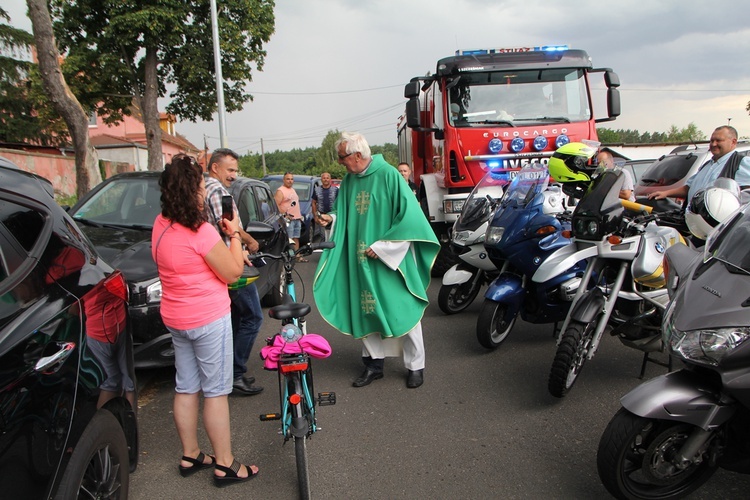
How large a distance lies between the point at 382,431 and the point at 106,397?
6.11 ft

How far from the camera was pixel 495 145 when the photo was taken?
7.95 meters

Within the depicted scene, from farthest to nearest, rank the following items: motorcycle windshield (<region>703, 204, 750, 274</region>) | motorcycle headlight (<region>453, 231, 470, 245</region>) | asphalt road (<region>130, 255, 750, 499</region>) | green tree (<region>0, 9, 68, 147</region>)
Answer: green tree (<region>0, 9, 68, 147</region>)
motorcycle headlight (<region>453, 231, 470, 245</region>)
asphalt road (<region>130, 255, 750, 499</region>)
motorcycle windshield (<region>703, 204, 750, 274</region>)

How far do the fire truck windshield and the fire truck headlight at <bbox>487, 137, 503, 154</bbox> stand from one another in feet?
1.02

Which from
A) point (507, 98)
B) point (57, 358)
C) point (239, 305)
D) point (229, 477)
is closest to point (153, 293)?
point (239, 305)

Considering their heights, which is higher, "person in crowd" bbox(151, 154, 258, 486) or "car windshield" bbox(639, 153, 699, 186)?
"car windshield" bbox(639, 153, 699, 186)

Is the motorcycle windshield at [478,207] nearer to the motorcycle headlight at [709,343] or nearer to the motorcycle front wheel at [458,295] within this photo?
the motorcycle front wheel at [458,295]

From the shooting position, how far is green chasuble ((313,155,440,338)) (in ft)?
14.1

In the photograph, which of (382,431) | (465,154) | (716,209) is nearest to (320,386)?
(382,431)

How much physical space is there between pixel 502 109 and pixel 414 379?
5070 millimetres

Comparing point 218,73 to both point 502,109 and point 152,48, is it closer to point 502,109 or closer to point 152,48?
point 152,48

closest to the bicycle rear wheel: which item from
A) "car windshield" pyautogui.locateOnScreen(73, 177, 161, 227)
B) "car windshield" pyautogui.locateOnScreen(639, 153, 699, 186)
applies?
"car windshield" pyautogui.locateOnScreen(73, 177, 161, 227)

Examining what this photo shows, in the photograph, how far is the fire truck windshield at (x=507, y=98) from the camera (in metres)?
8.16

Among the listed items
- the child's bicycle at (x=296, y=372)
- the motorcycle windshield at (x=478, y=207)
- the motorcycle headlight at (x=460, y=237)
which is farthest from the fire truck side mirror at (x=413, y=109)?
the child's bicycle at (x=296, y=372)

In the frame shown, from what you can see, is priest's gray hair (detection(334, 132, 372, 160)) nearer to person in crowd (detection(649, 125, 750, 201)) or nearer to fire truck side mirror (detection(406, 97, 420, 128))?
person in crowd (detection(649, 125, 750, 201))
